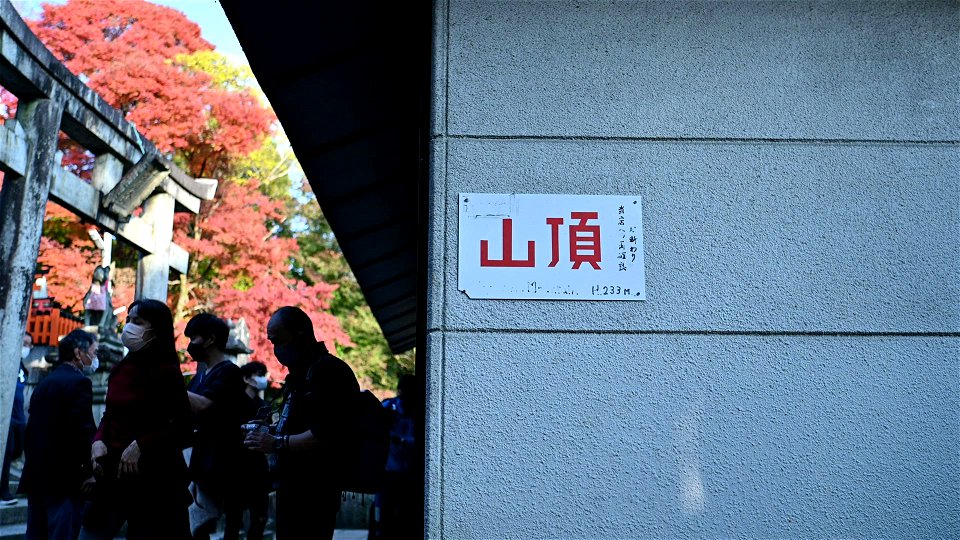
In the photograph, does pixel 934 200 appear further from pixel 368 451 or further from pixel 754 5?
pixel 368 451

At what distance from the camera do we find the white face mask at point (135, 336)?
4.36 metres

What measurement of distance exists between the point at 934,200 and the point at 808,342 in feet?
2.48

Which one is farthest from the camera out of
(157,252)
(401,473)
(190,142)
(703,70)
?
(190,142)

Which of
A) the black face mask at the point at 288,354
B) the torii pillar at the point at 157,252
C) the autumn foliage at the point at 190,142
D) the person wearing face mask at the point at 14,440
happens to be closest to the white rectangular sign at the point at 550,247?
the black face mask at the point at 288,354

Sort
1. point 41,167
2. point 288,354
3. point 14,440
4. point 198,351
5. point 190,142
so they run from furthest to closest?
point 190,142, point 14,440, point 41,167, point 198,351, point 288,354

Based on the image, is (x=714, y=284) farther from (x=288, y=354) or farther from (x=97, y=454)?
(x=97, y=454)

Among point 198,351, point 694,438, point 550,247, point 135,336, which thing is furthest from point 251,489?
point 694,438

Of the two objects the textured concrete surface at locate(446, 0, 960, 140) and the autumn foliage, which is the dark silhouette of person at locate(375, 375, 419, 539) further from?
the autumn foliage

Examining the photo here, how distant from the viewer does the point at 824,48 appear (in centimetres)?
351

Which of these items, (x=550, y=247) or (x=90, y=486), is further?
(x=90, y=486)

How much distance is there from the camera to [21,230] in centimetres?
909

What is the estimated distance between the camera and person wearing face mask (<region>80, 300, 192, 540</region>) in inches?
165

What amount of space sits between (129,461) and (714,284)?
2.74 metres

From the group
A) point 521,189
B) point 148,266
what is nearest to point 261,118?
point 148,266
